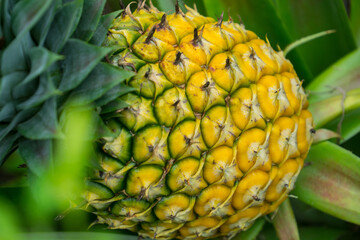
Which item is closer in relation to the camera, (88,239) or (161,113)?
(161,113)

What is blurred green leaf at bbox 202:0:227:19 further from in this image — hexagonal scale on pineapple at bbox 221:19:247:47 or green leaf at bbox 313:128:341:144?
green leaf at bbox 313:128:341:144

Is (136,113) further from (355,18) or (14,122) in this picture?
(355,18)

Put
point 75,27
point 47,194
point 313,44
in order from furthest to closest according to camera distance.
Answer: point 313,44
point 75,27
point 47,194

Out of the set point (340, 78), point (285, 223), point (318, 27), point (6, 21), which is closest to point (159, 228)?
point (285, 223)

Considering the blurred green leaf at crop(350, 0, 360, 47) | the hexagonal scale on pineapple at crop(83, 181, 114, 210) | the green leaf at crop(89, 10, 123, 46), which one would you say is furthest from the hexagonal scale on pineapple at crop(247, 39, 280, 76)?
the blurred green leaf at crop(350, 0, 360, 47)

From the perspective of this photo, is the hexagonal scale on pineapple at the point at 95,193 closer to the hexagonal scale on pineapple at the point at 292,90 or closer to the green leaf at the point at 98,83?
the green leaf at the point at 98,83

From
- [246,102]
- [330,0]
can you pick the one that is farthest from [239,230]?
[330,0]

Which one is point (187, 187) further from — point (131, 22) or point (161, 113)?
point (131, 22)
